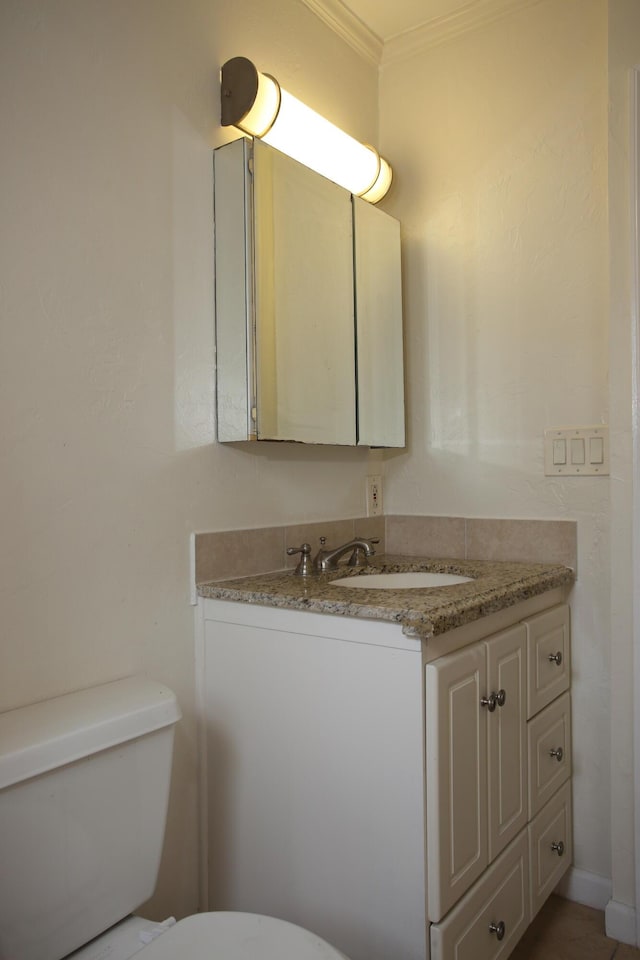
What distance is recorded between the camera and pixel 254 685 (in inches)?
53.6

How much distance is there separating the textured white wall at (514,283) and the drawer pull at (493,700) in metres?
0.52

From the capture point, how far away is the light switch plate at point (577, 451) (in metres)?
1.70

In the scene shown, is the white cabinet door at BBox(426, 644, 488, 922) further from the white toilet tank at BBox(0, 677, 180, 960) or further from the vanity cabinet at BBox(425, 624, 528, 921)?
the white toilet tank at BBox(0, 677, 180, 960)

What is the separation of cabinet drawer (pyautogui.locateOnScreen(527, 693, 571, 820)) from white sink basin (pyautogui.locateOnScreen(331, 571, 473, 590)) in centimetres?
38

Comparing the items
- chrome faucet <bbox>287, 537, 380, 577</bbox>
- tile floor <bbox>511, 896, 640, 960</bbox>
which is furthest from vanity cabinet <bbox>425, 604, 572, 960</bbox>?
chrome faucet <bbox>287, 537, 380, 577</bbox>

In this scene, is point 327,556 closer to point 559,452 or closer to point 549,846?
point 559,452

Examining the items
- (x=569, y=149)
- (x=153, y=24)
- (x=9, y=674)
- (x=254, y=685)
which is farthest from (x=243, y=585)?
(x=569, y=149)

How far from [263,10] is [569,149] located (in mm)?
848

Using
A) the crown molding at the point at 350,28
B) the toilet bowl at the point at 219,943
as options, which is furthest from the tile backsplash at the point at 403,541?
the crown molding at the point at 350,28

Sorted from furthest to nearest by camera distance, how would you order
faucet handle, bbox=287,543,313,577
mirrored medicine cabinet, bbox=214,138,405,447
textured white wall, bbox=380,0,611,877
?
1. textured white wall, bbox=380,0,611,877
2. faucet handle, bbox=287,543,313,577
3. mirrored medicine cabinet, bbox=214,138,405,447

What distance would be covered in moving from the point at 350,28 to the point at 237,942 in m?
2.19


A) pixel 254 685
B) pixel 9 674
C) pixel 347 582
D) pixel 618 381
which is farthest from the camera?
pixel 347 582

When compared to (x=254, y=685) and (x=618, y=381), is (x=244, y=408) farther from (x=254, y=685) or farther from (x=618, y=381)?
(x=618, y=381)

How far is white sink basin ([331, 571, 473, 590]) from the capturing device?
1.71 metres
